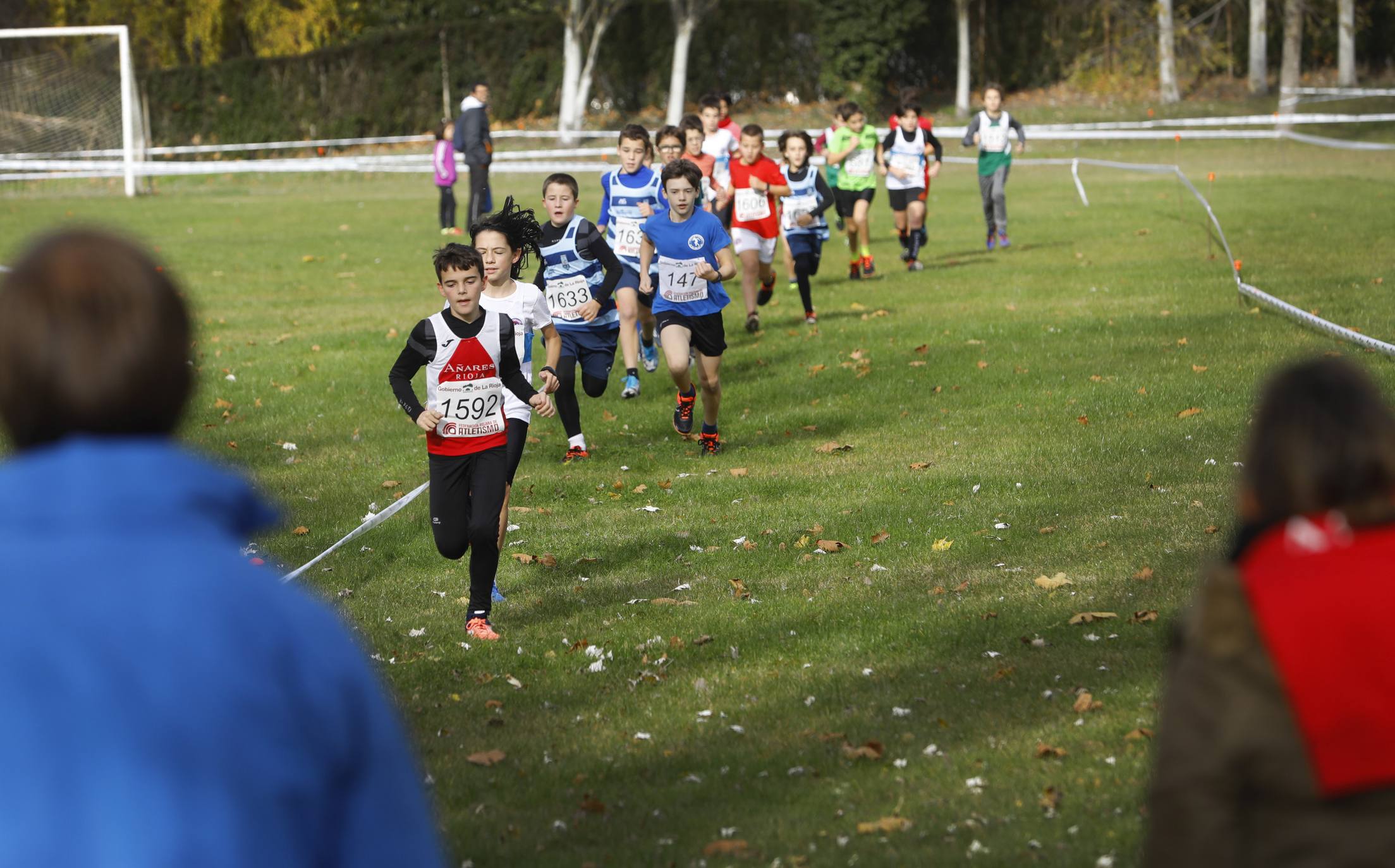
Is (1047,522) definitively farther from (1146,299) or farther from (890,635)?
(1146,299)

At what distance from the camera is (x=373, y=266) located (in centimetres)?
2223

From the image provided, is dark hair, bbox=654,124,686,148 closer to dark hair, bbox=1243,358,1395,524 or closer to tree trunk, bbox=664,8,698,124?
dark hair, bbox=1243,358,1395,524

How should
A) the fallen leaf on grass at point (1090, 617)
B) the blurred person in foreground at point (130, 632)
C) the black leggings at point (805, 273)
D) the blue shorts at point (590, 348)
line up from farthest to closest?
the black leggings at point (805, 273), the blue shorts at point (590, 348), the fallen leaf on grass at point (1090, 617), the blurred person in foreground at point (130, 632)

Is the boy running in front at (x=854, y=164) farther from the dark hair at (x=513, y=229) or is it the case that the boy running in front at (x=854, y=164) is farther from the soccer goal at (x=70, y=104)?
the soccer goal at (x=70, y=104)

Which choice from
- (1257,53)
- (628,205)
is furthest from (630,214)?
(1257,53)

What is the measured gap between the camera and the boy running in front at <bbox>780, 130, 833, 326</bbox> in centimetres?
1619

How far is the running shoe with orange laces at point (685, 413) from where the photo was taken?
1159 cm

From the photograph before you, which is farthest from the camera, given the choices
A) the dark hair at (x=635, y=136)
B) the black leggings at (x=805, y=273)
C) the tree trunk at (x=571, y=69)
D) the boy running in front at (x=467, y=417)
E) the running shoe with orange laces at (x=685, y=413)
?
the tree trunk at (x=571, y=69)

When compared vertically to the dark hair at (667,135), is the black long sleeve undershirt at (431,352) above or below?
below

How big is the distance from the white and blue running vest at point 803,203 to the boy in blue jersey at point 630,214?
Result: 3357 mm

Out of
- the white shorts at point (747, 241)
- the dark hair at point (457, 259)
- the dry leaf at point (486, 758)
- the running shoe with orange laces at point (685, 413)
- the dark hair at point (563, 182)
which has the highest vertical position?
the dark hair at point (563, 182)

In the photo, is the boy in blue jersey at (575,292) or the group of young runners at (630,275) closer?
the group of young runners at (630,275)

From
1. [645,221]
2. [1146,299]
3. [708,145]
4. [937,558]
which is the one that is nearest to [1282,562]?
[937,558]

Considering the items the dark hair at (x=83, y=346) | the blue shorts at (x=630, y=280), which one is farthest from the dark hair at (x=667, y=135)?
the dark hair at (x=83, y=346)
